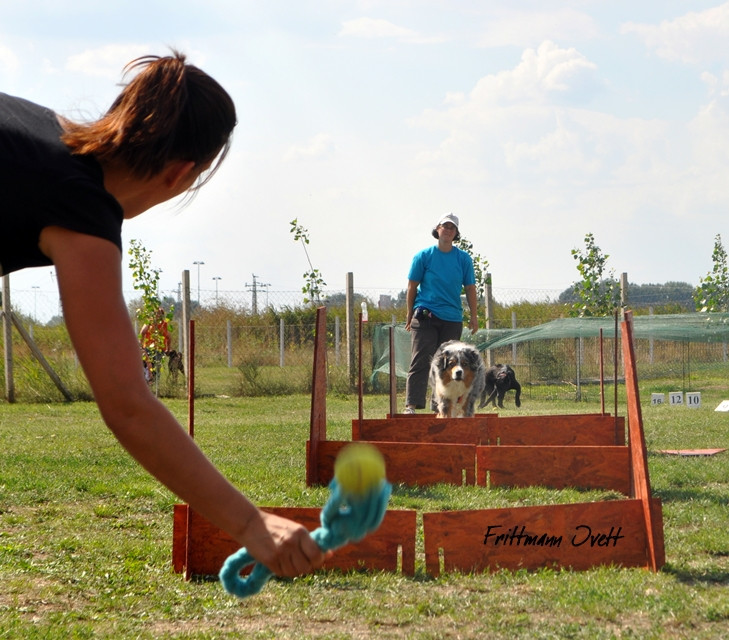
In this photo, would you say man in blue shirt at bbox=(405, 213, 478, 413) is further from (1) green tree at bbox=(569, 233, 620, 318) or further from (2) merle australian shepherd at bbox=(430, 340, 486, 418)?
(1) green tree at bbox=(569, 233, 620, 318)

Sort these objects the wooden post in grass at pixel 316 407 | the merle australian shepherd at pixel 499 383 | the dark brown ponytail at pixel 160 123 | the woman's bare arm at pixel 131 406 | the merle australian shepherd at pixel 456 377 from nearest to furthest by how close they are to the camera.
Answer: the woman's bare arm at pixel 131 406 < the dark brown ponytail at pixel 160 123 < the wooden post in grass at pixel 316 407 < the merle australian shepherd at pixel 456 377 < the merle australian shepherd at pixel 499 383

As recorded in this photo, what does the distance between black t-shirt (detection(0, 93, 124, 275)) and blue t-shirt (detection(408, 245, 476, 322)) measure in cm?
749

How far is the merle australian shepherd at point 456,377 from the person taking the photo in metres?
9.01

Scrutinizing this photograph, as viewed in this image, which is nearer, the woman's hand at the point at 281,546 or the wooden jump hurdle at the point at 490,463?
the woman's hand at the point at 281,546

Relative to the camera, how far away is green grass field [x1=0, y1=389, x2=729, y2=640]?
3463 mm

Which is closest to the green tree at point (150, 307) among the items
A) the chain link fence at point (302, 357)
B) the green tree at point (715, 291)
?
the chain link fence at point (302, 357)

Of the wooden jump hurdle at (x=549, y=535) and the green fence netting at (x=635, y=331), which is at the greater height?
the green fence netting at (x=635, y=331)

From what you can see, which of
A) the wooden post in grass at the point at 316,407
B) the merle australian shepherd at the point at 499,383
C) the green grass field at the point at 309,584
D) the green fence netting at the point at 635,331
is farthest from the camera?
the merle australian shepherd at the point at 499,383

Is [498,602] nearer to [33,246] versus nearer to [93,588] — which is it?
[93,588]

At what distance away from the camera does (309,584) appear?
4070 mm

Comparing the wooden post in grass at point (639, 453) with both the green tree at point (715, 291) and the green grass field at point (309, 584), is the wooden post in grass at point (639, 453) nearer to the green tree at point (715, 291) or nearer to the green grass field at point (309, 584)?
the green grass field at point (309, 584)

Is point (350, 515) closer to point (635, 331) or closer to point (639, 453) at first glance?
point (639, 453)

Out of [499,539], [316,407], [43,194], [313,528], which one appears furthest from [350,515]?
[316,407]

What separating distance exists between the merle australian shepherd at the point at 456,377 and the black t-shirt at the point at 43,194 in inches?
294
